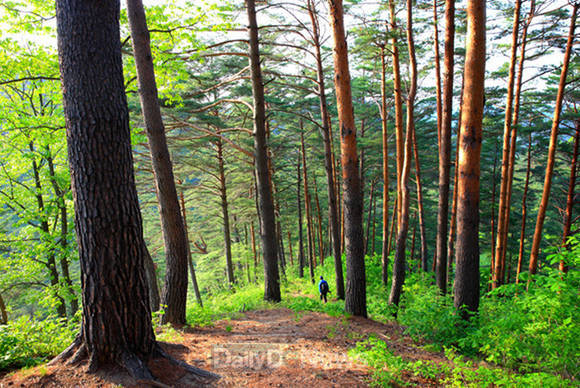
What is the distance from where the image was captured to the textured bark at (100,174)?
3.05 metres

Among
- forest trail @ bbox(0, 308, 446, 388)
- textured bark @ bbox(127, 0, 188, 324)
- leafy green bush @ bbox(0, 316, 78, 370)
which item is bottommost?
forest trail @ bbox(0, 308, 446, 388)

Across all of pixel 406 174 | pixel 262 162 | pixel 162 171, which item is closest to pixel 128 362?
pixel 162 171

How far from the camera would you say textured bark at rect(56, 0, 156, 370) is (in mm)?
3053

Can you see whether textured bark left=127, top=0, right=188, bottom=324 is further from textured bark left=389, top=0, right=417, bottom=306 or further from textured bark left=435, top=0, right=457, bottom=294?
textured bark left=435, top=0, right=457, bottom=294

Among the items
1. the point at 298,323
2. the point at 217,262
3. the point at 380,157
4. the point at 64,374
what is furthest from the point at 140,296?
the point at 217,262

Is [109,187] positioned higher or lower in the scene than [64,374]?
higher

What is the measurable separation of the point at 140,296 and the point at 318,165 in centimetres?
1682

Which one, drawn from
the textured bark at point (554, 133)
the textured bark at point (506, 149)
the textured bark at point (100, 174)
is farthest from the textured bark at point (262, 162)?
the textured bark at point (554, 133)

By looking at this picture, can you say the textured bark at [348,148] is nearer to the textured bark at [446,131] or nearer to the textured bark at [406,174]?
the textured bark at [406,174]

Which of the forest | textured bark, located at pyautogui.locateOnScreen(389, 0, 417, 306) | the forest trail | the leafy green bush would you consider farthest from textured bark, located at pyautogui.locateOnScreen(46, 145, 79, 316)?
textured bark, located at pyautogui.locateOnScreen(389, 0, 417, 306)

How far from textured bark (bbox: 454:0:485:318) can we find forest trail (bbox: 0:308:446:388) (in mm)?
1494

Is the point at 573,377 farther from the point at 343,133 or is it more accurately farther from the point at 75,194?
the point at 75,194

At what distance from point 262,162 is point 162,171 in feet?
11.6

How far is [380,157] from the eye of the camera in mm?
17953
